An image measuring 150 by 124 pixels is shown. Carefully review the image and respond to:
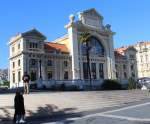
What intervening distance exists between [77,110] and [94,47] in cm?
5888

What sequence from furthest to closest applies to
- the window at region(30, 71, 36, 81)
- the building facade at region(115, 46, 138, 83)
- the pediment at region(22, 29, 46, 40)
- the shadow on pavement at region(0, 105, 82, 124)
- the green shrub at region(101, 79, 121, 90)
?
1. the building facade at region(115, 46, 138, 83)
2. the pediment at region(22, 29, 46, 40)
3. the window at region(30, 71, 36, 81)
4. the green shrub at region(101, 79, 121, 90)
5. the shadow on pavement at region(0, 105, 82, 124)

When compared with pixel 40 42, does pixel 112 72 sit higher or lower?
lower

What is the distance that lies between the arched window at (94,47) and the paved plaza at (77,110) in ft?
156

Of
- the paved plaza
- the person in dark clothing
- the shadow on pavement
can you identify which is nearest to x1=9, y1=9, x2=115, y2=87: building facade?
the paved plaza

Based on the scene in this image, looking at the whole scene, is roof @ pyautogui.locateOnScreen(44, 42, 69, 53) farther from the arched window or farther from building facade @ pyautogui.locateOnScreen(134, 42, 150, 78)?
building facade @ pyautogui.locateOnScreen(134, 42, 150, 78)

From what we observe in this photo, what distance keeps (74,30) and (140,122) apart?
201ft

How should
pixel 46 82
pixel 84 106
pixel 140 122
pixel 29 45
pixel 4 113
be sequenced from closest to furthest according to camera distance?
pixel 140 122 < pixel 4 113 < pixel 84 106 < pixel 46 82 < pixel 29 45

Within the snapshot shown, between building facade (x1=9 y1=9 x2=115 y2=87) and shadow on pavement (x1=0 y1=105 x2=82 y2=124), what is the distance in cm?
3996

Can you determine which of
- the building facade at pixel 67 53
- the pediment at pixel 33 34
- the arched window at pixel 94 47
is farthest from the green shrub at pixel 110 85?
the pediment at pixel 33 34

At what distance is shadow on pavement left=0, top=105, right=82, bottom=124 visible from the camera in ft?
61.5

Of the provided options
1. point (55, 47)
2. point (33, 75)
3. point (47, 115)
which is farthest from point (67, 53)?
point (47, 115)

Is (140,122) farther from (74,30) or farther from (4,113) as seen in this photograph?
(74,30)

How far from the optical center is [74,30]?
249 ft

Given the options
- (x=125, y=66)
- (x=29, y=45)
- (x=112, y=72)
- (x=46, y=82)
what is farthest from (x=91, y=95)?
(x=125, y=66)
